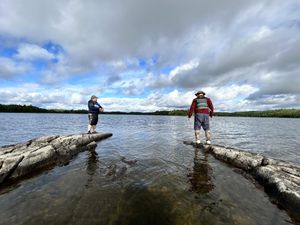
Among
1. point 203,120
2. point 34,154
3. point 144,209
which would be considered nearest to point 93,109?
point 34,154

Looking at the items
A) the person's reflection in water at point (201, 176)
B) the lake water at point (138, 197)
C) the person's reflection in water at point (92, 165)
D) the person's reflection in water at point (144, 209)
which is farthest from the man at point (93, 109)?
the person's reflection in water at point (144, 209)

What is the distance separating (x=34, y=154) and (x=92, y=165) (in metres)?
2.83

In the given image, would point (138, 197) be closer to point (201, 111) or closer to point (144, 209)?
point (144, 209)

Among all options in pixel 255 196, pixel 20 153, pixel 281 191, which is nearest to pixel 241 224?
pixel 255 196

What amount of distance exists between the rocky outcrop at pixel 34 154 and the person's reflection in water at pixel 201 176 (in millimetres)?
6954

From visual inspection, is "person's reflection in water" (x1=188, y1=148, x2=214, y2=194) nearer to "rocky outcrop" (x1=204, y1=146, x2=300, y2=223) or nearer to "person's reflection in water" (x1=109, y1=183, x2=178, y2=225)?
"person's reflection in water" (x1=109, y1=183, x2=178, y2=225)

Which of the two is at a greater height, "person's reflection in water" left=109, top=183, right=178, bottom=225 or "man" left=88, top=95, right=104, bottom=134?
"man" left=88, top=95, right=104, bottom=134

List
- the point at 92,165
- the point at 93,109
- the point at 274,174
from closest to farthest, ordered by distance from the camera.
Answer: the point at 274,174 → the point at 92,165 → the point at 93,109

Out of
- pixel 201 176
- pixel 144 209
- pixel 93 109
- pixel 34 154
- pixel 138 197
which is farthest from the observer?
pixel 93 109

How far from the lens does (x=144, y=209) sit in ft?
17.1

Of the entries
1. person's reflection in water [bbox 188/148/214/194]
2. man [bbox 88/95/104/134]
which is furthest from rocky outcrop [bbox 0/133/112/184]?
person's reflection in water [bbox 188/148/214/194]

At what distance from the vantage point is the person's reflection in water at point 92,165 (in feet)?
23.9

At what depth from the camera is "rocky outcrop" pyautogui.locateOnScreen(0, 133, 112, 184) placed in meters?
7.67

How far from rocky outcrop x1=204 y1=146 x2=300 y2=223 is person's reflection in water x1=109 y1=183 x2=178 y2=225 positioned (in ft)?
11.4
